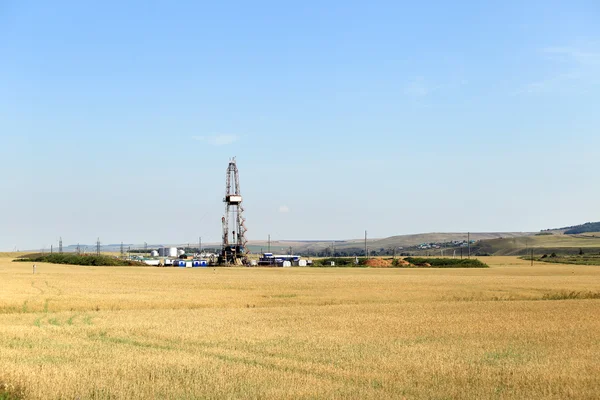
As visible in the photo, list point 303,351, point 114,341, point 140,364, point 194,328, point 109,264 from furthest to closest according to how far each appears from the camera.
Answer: point 109,264 → point 194,328 → point 114,341 → point 303,351 → point 140,364

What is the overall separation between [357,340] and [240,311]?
13987mm

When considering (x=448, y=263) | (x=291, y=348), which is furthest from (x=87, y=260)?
(x=291, y=348)

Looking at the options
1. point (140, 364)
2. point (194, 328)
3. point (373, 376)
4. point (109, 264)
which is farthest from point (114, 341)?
point (109, 264)

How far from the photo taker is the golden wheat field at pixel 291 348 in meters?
17.8

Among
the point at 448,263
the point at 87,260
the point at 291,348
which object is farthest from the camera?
the point at 448,263

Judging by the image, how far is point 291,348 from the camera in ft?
81.7

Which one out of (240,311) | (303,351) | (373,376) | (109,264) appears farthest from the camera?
(109,264)

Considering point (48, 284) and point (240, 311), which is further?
point (48, 284)

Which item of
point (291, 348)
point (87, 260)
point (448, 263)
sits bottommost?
point (448, 263)

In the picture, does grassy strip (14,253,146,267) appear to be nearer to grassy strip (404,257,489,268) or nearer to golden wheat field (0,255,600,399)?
grassy strip (404,257,489,268)

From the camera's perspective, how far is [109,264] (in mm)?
131875

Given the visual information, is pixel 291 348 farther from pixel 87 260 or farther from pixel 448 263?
Answer: pixel 87 260

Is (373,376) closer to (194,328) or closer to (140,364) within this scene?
(140,364)

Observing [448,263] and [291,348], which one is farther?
[448,263]
